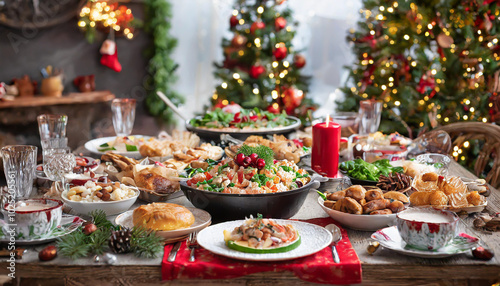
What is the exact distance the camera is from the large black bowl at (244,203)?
1.63 meters

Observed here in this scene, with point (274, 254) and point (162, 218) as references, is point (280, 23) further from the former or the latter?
point (274, 254)

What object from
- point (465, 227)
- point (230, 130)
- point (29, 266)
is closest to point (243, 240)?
point (29, 266)

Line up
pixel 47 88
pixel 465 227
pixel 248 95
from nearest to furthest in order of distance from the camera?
pixel 465 227 → pixel 248 95 → pixel 47 88

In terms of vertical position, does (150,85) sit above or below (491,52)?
below

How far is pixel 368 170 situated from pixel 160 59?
15.1ft

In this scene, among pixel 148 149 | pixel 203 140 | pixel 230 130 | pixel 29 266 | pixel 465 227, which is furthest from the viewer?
pixel 203 140

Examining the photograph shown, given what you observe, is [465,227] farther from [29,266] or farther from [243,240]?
[29,266]

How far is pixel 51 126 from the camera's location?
2.47 meters

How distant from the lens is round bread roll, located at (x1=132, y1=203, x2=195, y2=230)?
1.50 m

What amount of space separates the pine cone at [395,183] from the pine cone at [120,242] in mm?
920

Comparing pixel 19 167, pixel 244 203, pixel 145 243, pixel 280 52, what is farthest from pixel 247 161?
pixel 280 52

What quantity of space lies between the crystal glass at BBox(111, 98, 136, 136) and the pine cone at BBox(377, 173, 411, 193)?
1.40 metres

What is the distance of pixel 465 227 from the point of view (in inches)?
64.9

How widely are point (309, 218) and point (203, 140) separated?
4.45 feet
